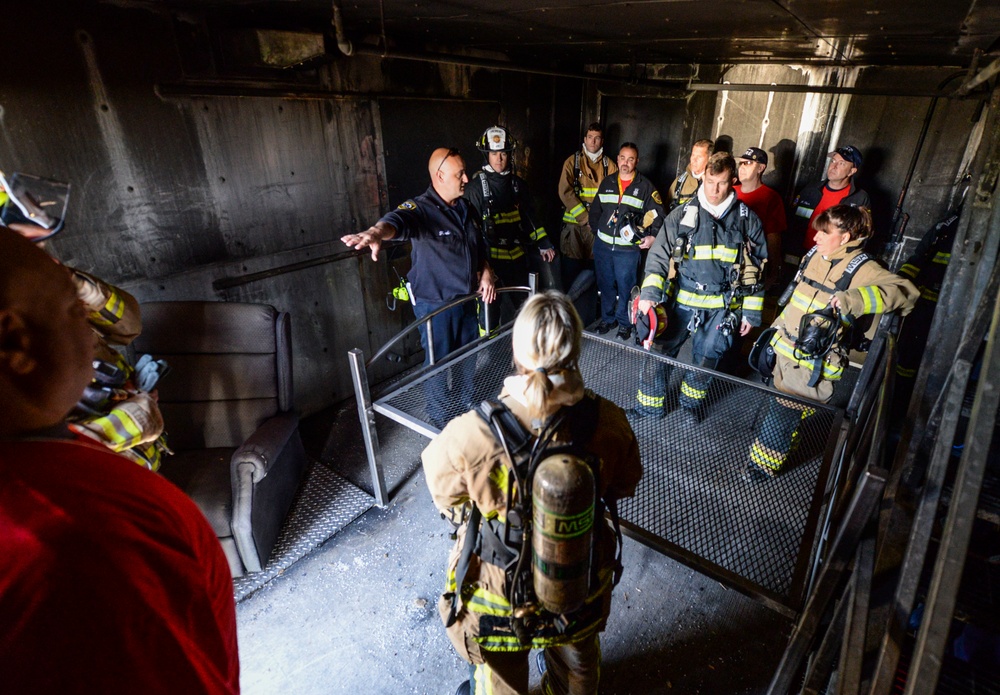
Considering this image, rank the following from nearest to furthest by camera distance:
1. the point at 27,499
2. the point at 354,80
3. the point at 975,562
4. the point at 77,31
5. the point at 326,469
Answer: the point at 27,499
the point at 975,562
the point at 77,31
the point at 326,469
the point at 354,80

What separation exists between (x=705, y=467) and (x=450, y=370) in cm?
172

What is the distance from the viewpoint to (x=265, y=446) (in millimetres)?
2842

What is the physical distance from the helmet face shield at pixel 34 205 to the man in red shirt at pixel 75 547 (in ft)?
3.56

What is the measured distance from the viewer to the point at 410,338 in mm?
5184

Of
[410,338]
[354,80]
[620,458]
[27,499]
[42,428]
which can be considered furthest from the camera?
[410,338]

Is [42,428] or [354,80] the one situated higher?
[354,80]

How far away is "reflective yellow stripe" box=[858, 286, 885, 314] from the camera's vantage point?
9.49ft

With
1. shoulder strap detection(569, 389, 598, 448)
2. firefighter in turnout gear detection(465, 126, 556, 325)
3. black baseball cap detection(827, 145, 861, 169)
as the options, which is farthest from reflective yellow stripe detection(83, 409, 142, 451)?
black baseball cap detection(827, 145, 861, 169)

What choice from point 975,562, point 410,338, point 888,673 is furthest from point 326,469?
point 975,562

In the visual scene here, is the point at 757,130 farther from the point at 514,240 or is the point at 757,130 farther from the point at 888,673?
the point at 888,673

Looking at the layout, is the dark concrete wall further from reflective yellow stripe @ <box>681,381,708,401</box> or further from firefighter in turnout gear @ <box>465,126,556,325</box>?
reflective yellow stripe @ <box>681,381,708,401</box>

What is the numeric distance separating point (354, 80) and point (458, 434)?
3.86 metres

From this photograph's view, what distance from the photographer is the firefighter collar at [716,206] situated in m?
3.57

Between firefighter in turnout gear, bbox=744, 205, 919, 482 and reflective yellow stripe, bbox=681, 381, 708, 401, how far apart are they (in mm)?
417
